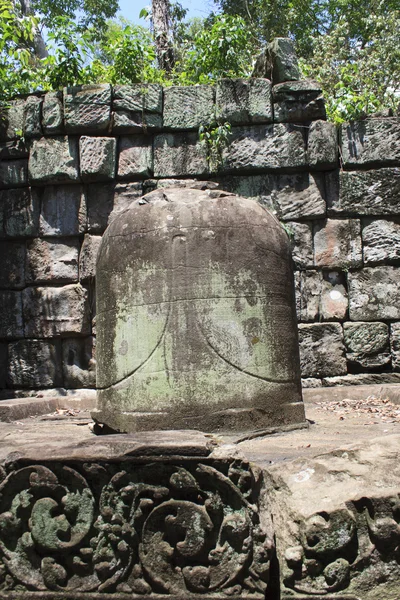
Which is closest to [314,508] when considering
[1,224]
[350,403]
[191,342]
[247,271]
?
[191,342]

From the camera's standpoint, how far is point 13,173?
23.3 feet

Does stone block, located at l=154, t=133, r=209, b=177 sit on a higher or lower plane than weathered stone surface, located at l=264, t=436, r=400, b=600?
A: higher

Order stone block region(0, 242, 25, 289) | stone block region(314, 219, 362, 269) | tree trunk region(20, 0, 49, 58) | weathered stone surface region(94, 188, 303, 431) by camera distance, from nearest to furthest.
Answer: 1. weathered stone surface region(94, 188, 303, 431)
2. stone block region(314, 219, 362, 269)
3. stone block region(0, 242, 25, 289)
4. tree trunk region(20, 0, 49, 58)

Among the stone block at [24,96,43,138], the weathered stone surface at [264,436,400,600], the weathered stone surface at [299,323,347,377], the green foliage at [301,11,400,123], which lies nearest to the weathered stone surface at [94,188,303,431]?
the weathered stone surface at [264,436,400,600]

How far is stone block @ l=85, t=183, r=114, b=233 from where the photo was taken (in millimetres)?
6852

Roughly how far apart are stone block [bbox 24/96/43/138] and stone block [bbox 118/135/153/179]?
0.93 m

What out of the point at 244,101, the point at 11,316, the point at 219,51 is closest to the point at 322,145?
the point at 244,101

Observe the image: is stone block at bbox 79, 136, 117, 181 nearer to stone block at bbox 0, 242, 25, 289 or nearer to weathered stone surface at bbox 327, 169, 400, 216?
stone block at bbox 0, 242, 25, 289

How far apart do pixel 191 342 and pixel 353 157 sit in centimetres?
439

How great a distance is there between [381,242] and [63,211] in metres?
3.41

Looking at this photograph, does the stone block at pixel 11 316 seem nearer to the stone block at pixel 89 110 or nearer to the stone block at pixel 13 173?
the stone block at pixel 13 173

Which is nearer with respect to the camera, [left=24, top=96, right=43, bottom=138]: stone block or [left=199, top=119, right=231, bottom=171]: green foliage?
[left=199, top=119, right=231, bottom=171]: green foliage

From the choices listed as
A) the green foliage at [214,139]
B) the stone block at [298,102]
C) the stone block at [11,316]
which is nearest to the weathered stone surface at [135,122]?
the green foliage at [214,139]

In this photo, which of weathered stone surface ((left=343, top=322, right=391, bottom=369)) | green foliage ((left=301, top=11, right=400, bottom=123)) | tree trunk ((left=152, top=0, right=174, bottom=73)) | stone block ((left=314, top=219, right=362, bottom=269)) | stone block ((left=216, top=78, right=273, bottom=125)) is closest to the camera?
weathered stone surface ((left=343, top=322, right=391, bottom=369))
